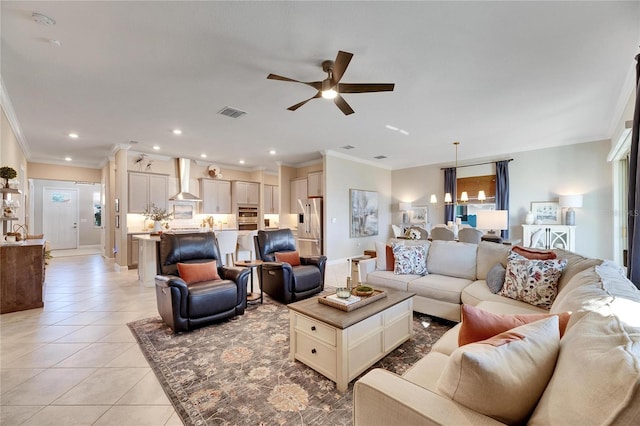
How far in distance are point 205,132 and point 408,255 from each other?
13.9 feet

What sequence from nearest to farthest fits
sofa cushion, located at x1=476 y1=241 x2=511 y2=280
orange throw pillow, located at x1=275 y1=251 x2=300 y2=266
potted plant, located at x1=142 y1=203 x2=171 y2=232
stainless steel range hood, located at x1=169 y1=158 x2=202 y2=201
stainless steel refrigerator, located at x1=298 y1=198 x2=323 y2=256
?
sofa cushion, located at x1=476 y1=241 x2=511 y2=280 < orange throw pillow, located at x1=275 y1=251 x2=300 y2=266 < potted plant, located at x1=142 y1=203 x2=171 y2=232 < stainless steel refrigerator, located at x1=298 y1=198 x2=323 y2=256 < stainless steel range hood, located at x1=169 y1=158 x2=202 y2=201

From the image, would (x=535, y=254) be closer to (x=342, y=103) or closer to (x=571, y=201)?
(x=342, y=103)

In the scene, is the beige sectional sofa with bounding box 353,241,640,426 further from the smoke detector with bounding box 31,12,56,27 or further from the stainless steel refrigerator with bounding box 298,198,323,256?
the stainless steel refrigerator with bounding box 298,198,323,256

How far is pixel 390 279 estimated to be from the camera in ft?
11.2

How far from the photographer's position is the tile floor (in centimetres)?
172

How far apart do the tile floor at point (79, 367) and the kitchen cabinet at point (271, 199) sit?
517 centimetres

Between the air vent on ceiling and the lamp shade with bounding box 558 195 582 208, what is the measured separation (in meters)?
6.63

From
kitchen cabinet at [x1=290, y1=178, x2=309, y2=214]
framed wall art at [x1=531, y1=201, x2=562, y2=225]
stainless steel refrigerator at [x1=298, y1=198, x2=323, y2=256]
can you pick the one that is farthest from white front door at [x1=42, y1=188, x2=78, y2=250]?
framed wall art at [x1=531, y1=201, x2=562, y2=225]

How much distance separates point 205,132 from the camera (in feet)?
16.7

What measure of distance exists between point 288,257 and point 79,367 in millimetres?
2526

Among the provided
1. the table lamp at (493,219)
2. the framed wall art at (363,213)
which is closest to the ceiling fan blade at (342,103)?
the table lamp at (493,219)

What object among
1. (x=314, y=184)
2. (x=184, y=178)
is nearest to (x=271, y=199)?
(x=314, y=184)

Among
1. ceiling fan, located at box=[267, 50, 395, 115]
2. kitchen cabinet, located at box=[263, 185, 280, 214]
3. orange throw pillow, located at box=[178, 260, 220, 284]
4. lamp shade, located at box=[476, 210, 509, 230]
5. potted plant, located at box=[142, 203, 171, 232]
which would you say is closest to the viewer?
ceiling fan, located at box=[267, 50, 395, 115]

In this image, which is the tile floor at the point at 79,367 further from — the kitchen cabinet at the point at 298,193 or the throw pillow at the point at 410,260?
the kitchen cabinet at the point at 298,193
